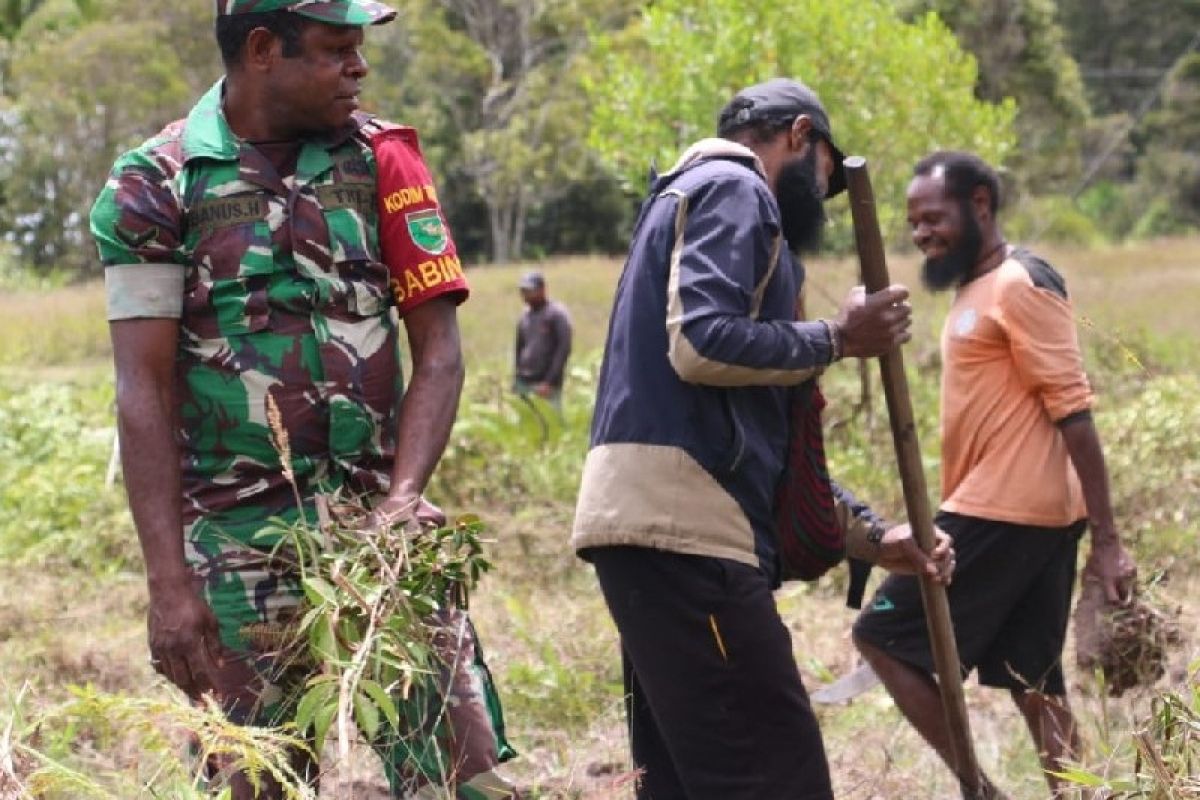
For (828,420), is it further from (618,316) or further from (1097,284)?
(1097,284)

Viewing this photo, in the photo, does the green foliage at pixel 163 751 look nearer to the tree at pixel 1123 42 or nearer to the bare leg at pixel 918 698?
the bare leg at pixel 918 698

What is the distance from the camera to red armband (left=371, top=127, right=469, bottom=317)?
132 inches

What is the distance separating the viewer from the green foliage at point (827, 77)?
13.3 m

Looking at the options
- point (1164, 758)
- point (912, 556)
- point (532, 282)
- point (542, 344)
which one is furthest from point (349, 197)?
point (532, 282)

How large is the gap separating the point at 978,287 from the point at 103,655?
11.5ft

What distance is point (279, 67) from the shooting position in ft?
10.6

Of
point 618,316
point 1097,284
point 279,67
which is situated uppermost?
point 279,67

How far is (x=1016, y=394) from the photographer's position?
4652 mm

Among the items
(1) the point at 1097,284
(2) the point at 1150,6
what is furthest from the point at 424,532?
(2) the point at 1150,6

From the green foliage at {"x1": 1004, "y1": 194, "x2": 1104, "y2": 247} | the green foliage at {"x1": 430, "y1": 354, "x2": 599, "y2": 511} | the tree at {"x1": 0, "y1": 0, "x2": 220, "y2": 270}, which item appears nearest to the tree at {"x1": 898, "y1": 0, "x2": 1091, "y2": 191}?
the green foliage at {"x1": 1004, "y1": 194, "x2": 1104, "y2": 247}

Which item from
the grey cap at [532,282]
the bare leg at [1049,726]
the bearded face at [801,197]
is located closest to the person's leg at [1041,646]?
the bare leg at [1049,726]

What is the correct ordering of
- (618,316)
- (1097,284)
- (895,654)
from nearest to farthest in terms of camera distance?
(618,316)
(895,654)
(1097,284)

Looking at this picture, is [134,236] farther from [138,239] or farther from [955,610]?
[955,610]

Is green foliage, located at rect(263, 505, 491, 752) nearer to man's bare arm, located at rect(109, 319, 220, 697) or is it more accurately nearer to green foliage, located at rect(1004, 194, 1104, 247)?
man's bare arm, located at rect(109, 319, 220, 697)
